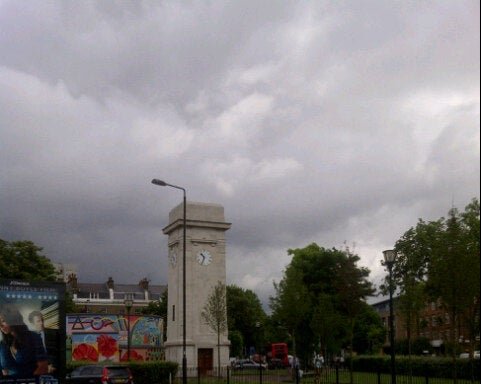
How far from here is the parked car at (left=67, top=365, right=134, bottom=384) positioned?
95.8 ft

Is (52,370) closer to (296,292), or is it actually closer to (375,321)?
A: (296,292)

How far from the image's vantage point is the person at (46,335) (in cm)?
2373

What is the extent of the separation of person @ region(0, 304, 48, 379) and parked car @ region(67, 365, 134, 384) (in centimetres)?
577

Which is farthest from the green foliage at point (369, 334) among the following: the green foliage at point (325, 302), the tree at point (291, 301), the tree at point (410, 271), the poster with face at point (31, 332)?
the poster with face at point (31, 332)

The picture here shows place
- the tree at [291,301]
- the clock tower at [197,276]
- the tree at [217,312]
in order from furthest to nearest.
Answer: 1. the clock tower at [197,276]
2. the tree at [217,312]
3. the tree at [291,301]

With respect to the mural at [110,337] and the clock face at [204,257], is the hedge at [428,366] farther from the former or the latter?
the mural at [110,337]

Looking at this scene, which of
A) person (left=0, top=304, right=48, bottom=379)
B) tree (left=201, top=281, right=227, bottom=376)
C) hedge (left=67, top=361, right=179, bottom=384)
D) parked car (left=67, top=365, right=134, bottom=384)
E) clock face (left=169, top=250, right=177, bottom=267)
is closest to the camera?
person (left=0, top=304, right=48, bottom=379)

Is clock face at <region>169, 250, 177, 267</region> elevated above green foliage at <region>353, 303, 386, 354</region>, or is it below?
above

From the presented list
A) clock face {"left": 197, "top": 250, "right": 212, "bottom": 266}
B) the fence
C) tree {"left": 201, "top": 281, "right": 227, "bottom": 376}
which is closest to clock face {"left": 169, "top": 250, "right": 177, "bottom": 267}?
clock face {"left": 197, "top": 250, "right": 212, "bottom": 266}

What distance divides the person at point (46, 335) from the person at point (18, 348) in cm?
17

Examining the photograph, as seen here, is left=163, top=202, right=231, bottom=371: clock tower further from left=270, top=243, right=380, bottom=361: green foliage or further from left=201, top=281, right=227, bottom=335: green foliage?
left=270, top=243, right=380, bottom=361: green foliage

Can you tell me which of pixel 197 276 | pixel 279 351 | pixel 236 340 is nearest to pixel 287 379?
pixel 197 276

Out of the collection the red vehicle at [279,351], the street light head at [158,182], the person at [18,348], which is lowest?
the red vehicle at [279,351]

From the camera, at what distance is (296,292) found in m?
42.8
